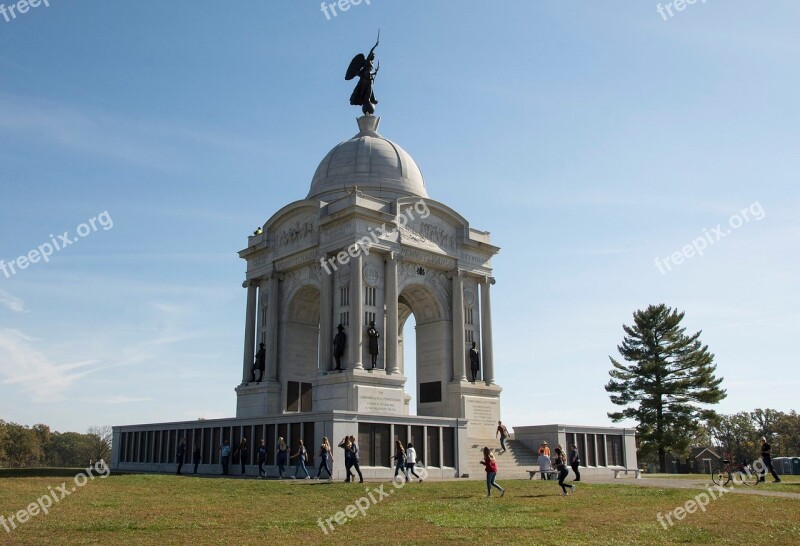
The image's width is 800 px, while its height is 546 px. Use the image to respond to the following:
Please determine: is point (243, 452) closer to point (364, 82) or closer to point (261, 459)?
point (261, 459)

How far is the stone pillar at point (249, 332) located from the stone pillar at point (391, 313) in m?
9.55

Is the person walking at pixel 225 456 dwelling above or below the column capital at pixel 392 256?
below

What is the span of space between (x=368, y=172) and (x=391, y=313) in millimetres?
9970

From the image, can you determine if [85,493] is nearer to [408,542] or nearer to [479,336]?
[408,542]

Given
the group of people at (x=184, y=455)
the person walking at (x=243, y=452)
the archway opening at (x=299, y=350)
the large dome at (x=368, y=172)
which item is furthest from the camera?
the large dome at (x=368, y=172)

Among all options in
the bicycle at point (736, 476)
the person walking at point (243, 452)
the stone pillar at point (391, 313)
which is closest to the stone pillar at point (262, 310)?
the stone pillar at point (391, 313)

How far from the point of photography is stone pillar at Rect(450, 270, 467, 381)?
136ft

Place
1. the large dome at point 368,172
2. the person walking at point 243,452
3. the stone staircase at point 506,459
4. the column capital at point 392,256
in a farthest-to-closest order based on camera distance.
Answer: the large dome at point 368,172, the column capital at point 392,256, the stone staircase at point 506,459, the person walking at point 243,452

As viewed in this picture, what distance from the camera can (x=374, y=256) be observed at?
39.2m

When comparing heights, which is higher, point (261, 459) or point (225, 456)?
point (225, 456)

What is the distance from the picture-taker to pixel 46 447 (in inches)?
4274

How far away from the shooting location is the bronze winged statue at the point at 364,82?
48656 mm

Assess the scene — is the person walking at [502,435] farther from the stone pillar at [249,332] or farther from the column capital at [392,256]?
the stone pillar at [249,332]

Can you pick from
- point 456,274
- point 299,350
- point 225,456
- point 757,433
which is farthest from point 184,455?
point 757,433
